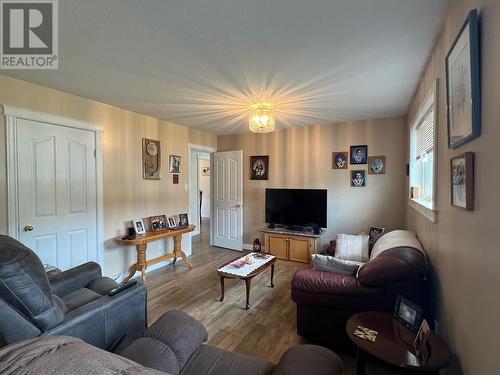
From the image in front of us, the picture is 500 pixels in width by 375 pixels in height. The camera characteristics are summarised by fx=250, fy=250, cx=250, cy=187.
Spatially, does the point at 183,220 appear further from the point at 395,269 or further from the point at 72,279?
the point at 395,269

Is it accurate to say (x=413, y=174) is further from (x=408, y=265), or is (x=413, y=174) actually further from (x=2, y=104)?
(x=2, y=104)

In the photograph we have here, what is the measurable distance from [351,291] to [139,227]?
9.86ft

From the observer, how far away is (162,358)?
120 cm

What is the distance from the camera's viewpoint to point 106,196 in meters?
3.40

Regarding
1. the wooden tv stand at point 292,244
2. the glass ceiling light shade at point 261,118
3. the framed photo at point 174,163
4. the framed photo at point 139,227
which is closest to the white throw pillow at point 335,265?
the glass ceiling light shade at point 261,118

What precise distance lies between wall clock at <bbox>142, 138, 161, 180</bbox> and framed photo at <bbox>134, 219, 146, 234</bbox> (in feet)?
2.25

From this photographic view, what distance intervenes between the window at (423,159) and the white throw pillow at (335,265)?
73 cm

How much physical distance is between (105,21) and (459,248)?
8.38ft

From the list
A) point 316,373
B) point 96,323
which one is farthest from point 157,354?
point 316,373

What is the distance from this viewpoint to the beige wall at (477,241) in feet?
3.10

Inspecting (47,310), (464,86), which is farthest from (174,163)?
(464,86)

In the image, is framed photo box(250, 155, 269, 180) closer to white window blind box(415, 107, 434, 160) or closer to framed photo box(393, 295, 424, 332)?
white window blind box(415, 107, 434, 160)

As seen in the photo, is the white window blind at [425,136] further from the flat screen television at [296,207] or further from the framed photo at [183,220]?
the framed photo at [183,220]

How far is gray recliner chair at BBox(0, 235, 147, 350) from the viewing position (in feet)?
4.05
